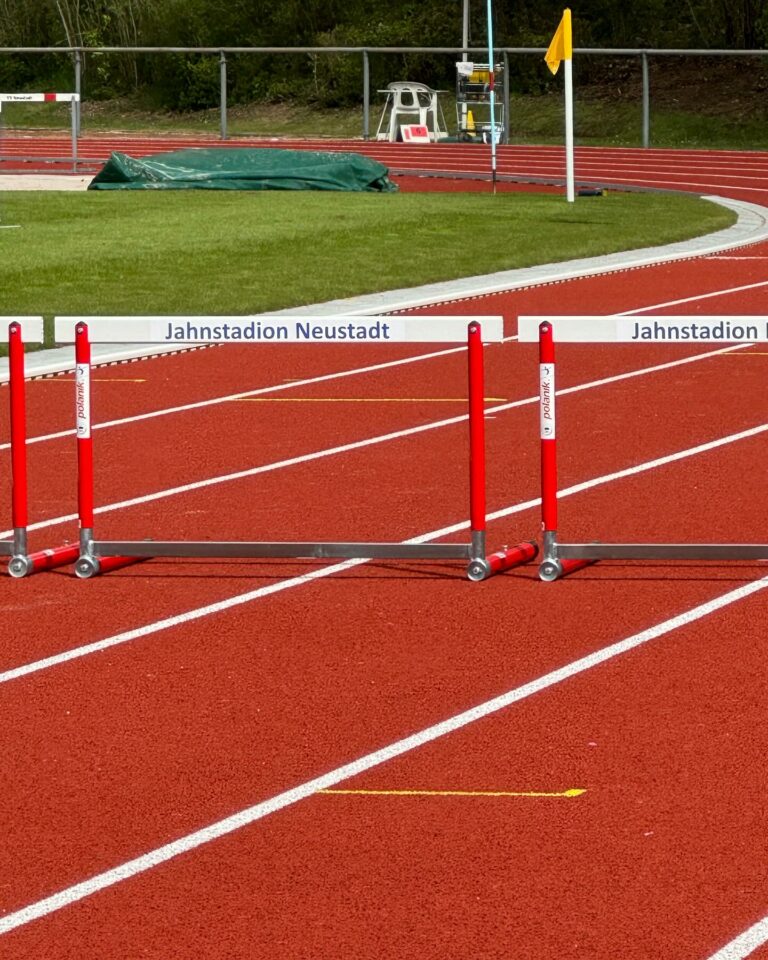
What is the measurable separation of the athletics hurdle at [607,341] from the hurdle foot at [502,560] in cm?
18

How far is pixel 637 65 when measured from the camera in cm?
5612

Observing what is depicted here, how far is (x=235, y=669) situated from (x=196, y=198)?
81.3ft

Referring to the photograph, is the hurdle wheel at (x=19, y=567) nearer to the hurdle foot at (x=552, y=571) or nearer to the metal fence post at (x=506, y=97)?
the hurdle foot at (x=552, y=571)

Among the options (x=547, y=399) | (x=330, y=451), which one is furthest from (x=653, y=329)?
(x=330, y=451)

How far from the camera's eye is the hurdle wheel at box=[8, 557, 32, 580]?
27.8 feet

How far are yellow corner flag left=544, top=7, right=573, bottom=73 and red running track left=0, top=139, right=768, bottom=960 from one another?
15.7 m

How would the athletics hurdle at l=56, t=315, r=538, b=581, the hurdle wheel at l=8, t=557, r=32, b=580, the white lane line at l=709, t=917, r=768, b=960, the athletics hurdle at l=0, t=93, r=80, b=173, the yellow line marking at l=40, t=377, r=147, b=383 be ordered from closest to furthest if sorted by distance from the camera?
the white lane line at l=709, t=917, r=768, b=960, the athletics hurdle at l=56, t=315, r=538, b=581, the hurdle wheel at l=8, t=557, r=32, b=580, the yellow line marking at l=40, t=377, r=147, b=383, the athletics hurdle at l=0, t=93, r=80, b=173

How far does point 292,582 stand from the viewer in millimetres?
8359

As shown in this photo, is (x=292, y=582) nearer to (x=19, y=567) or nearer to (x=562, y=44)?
(x=19, y=567)

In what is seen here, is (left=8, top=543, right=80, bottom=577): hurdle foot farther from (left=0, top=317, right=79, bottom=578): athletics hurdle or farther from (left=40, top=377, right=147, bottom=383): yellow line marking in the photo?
(left=40, top=377, right=147, bottom=383): yellow line marking

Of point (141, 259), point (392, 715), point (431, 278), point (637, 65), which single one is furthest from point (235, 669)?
point (637, 65)

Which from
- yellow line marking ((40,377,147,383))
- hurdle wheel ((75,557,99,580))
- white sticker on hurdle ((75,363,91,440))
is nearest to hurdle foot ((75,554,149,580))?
hurdle wheel ((75,557,99,580))

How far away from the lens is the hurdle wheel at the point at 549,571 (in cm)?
832

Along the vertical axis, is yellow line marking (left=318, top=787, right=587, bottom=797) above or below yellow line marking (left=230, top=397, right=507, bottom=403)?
below
